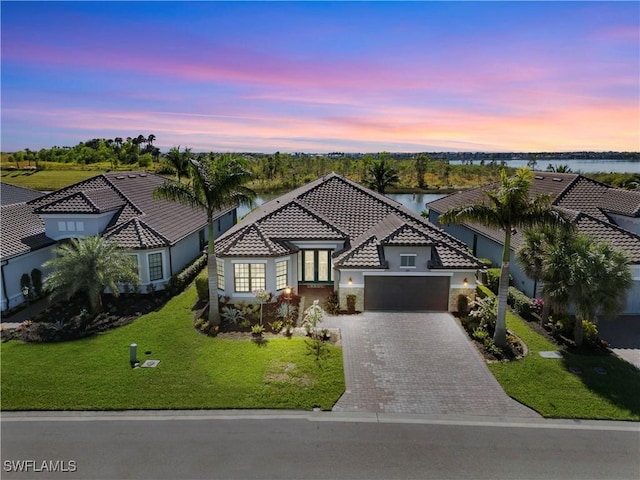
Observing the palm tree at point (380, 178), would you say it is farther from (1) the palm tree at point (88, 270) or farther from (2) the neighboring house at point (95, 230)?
(1) the palm tree at point (88, 270)

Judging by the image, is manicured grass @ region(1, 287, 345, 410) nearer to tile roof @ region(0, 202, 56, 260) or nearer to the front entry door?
tile roof @ region(0, 202, 56, 260)

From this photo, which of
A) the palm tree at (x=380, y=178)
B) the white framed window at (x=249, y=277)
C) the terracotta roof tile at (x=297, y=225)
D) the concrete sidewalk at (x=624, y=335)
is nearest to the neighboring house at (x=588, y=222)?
the concrete sidewalk at (x=624, y=335)

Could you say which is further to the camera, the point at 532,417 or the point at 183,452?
the point at 532,417

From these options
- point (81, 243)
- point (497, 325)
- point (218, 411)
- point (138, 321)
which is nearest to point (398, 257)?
point (497, 325)

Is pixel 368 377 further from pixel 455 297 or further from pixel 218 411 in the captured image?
pixel 455 297

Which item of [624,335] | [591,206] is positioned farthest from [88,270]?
[591,206]

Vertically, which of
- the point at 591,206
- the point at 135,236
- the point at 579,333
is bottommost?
the point at 579,333

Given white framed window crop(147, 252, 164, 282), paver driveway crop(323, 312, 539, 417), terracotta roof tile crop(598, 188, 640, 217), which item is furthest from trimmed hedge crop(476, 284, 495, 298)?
white framed window crop(147, 252, 164, 282)

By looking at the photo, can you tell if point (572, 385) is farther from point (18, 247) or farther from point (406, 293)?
point (18, 247)
